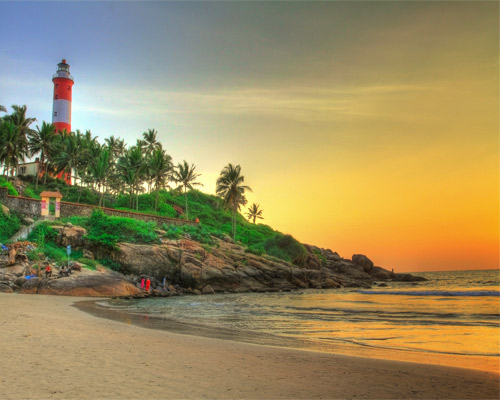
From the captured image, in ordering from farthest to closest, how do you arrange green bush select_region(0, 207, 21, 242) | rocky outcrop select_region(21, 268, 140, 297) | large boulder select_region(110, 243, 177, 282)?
large boulder select_region(110, 243, 177, 282) < green bush select_region(0, 207, 21, 242) < rocky outcrop select_region(21, 268, 140, 297)

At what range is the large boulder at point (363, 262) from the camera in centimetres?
7256

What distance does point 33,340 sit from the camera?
8391 millimetres

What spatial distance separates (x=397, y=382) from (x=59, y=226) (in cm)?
3207

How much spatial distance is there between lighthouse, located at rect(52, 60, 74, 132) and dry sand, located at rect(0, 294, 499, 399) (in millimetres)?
63745

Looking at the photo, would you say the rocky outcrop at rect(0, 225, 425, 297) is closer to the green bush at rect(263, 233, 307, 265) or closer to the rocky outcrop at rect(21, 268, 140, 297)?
the rocky outcrop at rect(21, 268, 140, 297)

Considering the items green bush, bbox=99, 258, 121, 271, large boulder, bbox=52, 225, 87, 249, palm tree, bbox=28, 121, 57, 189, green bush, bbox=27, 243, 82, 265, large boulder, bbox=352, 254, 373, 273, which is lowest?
large boulder, bbox=352, 254, 373, 273

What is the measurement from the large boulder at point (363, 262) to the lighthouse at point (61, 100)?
189ft

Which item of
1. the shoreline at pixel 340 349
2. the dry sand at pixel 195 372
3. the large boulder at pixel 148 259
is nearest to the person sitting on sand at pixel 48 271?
the large boulder at pixel 148 259

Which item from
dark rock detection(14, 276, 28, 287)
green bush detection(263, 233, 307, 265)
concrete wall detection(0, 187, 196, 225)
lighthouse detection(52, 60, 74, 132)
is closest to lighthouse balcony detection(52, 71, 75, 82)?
lighthouse detection(52, 60, 74, 132)

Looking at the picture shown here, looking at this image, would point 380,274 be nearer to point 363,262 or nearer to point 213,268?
point 363,262

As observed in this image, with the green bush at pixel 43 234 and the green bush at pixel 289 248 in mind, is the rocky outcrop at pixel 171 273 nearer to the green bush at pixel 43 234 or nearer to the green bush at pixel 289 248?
the green bush at pixel 43 234

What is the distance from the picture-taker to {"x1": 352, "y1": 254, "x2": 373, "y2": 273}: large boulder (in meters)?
72.6

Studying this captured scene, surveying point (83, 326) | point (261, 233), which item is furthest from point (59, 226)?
point (261, 233)

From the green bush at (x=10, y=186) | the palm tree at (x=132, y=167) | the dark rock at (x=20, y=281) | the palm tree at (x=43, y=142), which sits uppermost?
the palm tree at (x=43, y=142)
